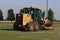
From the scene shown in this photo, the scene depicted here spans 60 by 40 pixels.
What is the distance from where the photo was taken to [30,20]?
29844 mm

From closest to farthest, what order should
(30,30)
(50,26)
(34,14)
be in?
(30,30) → (34,14) → (50,26)

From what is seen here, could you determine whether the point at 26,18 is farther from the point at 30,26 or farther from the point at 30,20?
the point at 30,26

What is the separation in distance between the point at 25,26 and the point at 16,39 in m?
10.4

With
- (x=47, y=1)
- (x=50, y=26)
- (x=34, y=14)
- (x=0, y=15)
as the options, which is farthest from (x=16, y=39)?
(x=0, y=15)

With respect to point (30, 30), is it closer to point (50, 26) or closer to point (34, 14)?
point (34, 14)

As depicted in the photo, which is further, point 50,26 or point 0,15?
point 0,15

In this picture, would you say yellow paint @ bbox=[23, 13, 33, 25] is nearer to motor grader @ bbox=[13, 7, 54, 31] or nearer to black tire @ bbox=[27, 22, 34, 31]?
motor grader @ bbox=[13, 7, 54, 31]

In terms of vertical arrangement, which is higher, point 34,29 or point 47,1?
point 47,1

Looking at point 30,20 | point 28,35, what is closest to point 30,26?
point 30,20

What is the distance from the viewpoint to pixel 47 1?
150ft

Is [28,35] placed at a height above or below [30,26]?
below

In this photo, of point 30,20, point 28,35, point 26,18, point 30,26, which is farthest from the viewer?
point 30,20

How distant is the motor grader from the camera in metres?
29.1

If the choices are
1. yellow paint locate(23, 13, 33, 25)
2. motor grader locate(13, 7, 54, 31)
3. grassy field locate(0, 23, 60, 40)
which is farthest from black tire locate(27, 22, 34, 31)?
grassy field locate(0, 23, 60, 40)
